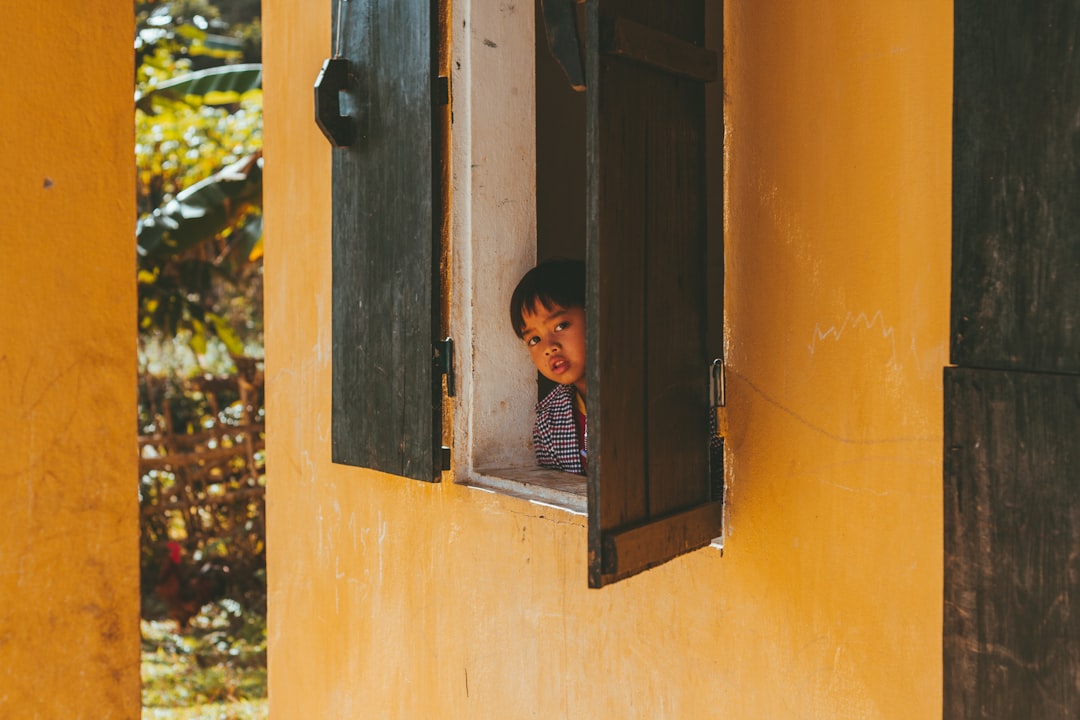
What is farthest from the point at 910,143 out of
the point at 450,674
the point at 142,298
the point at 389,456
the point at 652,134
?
the point at 142,298

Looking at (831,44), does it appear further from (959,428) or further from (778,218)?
(959,428)

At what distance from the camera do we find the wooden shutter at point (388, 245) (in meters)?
2.63

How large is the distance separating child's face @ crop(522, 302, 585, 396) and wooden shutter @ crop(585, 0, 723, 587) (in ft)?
2.13

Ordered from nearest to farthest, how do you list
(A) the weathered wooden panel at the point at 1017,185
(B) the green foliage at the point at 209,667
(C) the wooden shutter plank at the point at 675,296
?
(A) the weathered wooden panel at the point at 1017,185 < (C) the wooden shutter plank at the point at 675,296 < (B) the green foliage at the point at 209,667

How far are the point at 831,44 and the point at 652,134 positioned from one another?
343 millimetres

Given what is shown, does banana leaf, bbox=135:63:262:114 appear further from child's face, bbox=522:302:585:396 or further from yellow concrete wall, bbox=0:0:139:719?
yellow concrete wall, bbox=0:0:139:719

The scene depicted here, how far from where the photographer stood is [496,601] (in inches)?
101

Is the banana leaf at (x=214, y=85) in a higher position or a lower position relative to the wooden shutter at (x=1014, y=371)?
higher

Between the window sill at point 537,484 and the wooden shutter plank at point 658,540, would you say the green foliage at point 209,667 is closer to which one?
the window sill at point 537,484

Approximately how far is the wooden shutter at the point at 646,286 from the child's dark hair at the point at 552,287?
609mm

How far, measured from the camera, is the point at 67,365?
5.49 feet

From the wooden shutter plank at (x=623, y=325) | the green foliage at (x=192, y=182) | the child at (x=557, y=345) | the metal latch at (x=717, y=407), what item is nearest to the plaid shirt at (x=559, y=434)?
the child at (x=557, y=345)

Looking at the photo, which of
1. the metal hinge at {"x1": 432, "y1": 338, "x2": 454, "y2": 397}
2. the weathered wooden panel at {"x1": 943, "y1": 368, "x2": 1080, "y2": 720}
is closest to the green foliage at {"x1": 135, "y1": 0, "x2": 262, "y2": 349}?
the metal hinge at {"x1": 432, "y1": 338, "x2": 454, "y2": 397}

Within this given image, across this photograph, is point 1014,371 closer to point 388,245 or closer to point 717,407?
point 717,407
